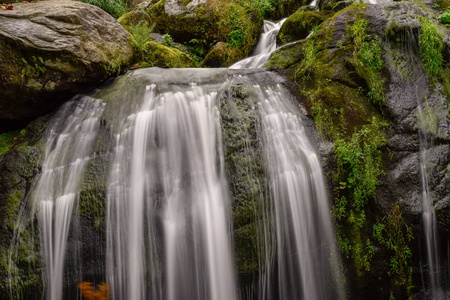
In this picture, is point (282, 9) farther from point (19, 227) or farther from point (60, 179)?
point (19, 227)

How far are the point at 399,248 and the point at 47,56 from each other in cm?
545

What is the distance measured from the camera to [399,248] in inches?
131

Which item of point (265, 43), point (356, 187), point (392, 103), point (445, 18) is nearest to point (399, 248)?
point (356, 187)

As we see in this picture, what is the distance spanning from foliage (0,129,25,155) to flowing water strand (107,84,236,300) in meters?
1.63

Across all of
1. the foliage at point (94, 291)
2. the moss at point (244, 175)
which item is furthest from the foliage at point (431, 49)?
the foliage at point (94, 291)

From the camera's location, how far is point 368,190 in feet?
11.5

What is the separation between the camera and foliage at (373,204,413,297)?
130 inches

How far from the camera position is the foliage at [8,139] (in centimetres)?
399

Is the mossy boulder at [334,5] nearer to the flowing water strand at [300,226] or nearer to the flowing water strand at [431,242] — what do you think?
the flowing water strand at [300,226]

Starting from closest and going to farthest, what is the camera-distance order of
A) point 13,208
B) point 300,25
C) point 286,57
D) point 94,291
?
1. point 94,291
2. point 13,208
3. point 286,57
4. point 300,25

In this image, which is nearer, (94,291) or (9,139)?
(94,291)

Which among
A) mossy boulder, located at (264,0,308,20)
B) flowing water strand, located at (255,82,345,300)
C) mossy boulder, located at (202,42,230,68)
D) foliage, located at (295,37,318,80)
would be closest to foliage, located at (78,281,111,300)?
flowing water strand, located at (255,82,345,300)

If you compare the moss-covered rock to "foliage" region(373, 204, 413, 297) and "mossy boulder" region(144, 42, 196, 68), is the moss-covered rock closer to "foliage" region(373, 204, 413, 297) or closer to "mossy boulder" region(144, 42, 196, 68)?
"mossy boulder" region(144, 42, 196, 68)

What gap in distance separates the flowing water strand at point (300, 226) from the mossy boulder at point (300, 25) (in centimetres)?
443
